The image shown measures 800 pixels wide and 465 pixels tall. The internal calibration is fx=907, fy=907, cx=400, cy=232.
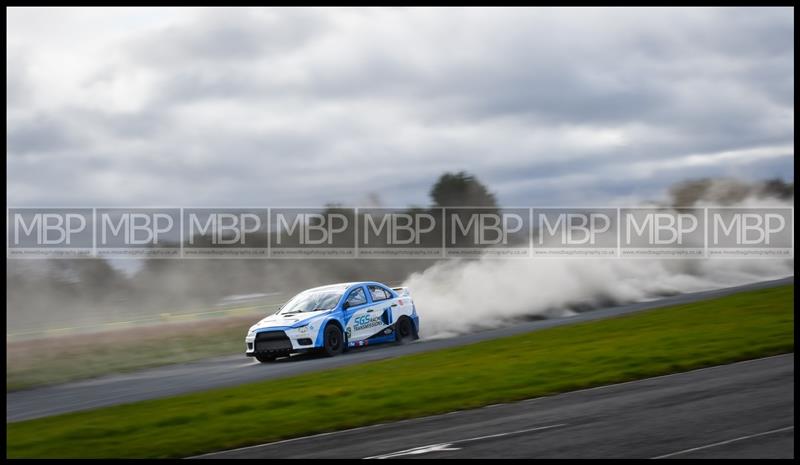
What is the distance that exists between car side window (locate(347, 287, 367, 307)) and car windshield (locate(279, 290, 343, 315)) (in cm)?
23

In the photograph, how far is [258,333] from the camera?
18594 millimetres

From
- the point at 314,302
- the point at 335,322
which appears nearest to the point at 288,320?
the point at 314,302

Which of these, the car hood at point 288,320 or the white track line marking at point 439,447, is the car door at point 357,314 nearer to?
the car hood at point 288,320

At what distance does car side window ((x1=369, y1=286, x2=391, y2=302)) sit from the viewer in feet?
65.1

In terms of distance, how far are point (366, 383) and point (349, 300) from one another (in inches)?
192

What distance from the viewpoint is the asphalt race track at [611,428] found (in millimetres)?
8289

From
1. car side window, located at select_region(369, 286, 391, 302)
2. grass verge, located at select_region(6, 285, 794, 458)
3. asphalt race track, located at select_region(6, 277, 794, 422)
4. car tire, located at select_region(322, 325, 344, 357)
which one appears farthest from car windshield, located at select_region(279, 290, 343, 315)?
grass verge, located at select_region(6, 285, 794, 458)

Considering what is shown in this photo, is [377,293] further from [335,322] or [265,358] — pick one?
[265,358]

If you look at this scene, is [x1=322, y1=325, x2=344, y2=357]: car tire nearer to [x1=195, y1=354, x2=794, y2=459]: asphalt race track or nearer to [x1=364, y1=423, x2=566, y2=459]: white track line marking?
[x1=195, y1=354, x2=794, y2=459]: asphalt race track

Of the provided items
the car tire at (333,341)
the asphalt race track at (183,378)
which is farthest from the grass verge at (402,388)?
the car tire at (333,341)

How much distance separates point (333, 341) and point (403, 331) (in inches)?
88.8

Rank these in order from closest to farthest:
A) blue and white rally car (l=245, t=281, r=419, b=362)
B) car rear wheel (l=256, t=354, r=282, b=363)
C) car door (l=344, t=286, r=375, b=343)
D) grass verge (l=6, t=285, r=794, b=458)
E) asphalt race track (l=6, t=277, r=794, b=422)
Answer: grass verge (l=6, t=285, r=794, b=458)
asphalt race track (l=6, t=277, r=794, b=422)
blue and white rally car (l=245, t=281, r=419, b=362)
car rear wheel (l=256, t=354, r=282, b=363)
car door (l=344, t=286, r=375, b=343)

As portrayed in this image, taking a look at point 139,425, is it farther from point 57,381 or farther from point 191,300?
point 191,300

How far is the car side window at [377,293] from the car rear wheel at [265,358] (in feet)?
8.29
